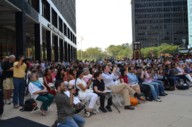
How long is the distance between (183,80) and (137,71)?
15.9 ft

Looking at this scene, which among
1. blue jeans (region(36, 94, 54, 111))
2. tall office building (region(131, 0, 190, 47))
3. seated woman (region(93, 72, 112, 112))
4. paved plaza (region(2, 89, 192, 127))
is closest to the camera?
paved plaza (region(2, 89, 192, 127))

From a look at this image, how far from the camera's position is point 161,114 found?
812cm

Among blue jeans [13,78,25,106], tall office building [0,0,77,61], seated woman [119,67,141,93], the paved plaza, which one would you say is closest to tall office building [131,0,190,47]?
tall office building [0,0,77,61]

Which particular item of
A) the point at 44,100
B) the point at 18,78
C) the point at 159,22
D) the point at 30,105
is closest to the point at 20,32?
the point at 18,78

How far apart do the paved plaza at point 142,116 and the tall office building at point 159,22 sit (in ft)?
377

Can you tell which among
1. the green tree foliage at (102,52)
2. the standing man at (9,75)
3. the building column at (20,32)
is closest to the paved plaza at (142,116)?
the standing man at (9,75)

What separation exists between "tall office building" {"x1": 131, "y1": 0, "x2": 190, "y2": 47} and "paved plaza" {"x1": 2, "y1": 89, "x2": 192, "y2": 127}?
377ft

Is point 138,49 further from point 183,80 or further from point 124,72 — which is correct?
point 124,72

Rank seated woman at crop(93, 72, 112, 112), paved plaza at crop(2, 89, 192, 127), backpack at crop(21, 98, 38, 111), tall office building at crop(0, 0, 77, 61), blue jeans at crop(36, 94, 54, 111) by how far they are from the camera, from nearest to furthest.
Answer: paved plaza at crop(2, 89, 192, 127), blue jeans at crop(36, 94, 54, 111), seated woman at crop(93, 72, 112, 112), backpack at crop(21, 98, 38, 111), tall office building at crop(0, 0, 77, 61)

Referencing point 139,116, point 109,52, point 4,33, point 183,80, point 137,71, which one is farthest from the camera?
point 109,52

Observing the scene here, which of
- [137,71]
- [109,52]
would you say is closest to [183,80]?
[137,71]

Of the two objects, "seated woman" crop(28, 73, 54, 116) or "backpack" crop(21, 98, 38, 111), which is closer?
"seated woman" crop(28, 73, 54, 116)

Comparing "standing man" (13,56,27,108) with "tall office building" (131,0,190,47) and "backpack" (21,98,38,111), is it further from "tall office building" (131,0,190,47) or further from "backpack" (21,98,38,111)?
"tall office building" (131,0,190,47)

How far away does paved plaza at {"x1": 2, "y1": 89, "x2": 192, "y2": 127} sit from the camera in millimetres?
7082
